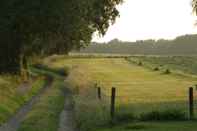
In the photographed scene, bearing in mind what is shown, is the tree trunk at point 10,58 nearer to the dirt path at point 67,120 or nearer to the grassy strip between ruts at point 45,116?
the grassy strip between ruts at point 45,116

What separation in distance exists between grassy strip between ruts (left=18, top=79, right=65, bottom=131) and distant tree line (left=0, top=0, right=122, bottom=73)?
9585 millimetres

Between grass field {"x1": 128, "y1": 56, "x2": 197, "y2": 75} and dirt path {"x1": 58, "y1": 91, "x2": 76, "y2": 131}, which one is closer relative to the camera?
dirt path {"x1": 58, "y1": 91, "x2": 76, "y2": 131}

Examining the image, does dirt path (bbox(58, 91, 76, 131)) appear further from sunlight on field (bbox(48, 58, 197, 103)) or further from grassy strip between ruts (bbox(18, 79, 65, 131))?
sunlight on field (bbox(48, 58, 197, 103))

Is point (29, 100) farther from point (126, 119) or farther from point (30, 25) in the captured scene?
point (126, 119)

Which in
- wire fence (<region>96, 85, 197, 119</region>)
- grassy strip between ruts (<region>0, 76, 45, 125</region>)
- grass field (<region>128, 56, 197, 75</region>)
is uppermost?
wire fence (<region>96, 85, 197, 119</region>)

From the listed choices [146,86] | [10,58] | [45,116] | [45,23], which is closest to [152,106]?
[45,116]

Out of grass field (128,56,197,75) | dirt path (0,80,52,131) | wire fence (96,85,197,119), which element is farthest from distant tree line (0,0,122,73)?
grass field (128,56,197,75)

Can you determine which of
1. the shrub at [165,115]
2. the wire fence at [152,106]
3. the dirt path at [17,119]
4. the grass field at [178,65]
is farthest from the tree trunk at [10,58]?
the shrub at [165,115]

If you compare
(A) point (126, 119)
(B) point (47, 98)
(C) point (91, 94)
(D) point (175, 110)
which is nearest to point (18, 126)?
(A) point (126, 119)

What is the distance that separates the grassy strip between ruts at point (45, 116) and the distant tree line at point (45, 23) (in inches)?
377

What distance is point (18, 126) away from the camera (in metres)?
28.3

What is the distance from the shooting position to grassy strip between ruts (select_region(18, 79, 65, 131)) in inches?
1067

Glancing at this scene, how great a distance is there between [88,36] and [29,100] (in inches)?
825

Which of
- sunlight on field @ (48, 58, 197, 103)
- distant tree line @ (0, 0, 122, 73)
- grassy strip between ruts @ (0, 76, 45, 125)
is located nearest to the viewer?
grassy strip between ruts @ (0, 76, 45, 125)
